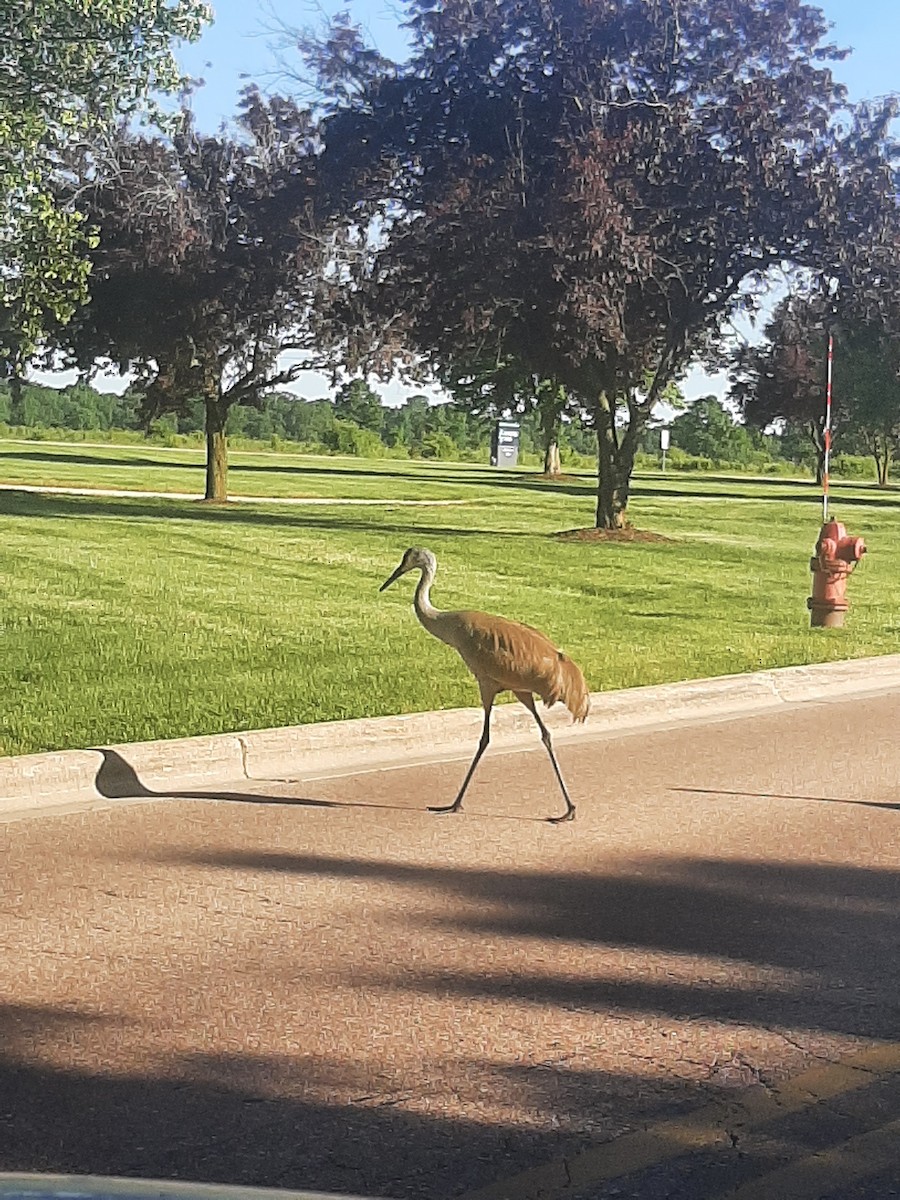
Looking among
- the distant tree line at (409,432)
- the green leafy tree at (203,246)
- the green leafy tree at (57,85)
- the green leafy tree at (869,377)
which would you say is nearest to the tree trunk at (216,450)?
the green leafy tree at (203,246)

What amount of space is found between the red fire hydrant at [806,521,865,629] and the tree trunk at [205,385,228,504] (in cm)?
2205

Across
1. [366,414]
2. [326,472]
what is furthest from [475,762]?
[366,414]

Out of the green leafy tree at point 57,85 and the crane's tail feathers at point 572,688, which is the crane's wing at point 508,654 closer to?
the crane's tail feathers at point 572,688

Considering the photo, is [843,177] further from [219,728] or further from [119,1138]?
[119,1138]

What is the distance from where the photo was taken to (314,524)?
2827 centimetres

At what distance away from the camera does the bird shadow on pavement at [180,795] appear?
8.05 m

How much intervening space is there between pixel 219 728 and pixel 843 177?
65.0 ft

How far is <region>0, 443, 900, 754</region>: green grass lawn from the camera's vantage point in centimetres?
1065

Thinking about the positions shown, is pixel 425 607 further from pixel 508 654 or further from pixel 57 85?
pixel 57 85

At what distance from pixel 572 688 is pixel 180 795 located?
2023 millimetres

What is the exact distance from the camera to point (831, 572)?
1512 cm

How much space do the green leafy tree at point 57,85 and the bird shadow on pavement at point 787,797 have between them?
34.7ft

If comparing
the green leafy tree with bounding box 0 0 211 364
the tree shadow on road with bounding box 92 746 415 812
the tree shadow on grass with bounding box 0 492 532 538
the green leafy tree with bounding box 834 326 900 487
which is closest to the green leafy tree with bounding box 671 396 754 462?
the green leafy tree with bounding box 834 326 900 487

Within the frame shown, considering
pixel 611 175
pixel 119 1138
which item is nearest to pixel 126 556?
pixel 611 175
